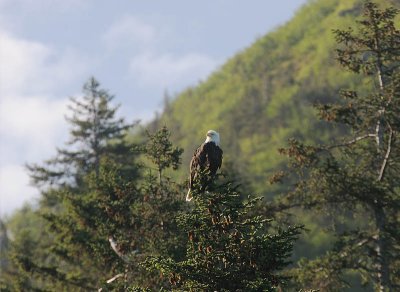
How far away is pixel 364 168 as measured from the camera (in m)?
20.4

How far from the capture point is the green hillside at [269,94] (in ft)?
365

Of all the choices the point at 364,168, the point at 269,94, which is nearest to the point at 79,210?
the point at 364,168

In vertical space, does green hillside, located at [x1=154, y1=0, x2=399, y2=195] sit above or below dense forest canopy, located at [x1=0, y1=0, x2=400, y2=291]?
above

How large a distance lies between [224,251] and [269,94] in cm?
12458

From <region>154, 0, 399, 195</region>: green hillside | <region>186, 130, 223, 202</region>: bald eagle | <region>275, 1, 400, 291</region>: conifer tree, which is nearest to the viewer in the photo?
<region>186, 130, 223, 202</region>: bald eagle

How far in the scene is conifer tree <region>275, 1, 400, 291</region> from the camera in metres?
19.2

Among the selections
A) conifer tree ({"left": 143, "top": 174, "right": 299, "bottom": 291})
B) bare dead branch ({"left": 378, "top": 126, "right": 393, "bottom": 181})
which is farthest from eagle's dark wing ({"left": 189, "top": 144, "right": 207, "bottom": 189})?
bare dead branch ({"left": 378, "top": 126, "right": 393, "bottom": 181})

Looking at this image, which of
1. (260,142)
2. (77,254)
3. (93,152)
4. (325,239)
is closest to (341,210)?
(77,254)

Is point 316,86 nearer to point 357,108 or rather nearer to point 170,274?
point 357,108

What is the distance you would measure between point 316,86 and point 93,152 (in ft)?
299

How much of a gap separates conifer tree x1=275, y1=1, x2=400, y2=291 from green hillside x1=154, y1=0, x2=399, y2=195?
2676 inches

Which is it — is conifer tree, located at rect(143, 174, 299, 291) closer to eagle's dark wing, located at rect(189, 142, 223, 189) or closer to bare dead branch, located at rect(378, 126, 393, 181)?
eagle's dark wing, located at rect(189, 142, 223, 189)

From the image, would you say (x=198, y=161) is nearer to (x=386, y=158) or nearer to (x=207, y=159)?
(x=207, y=159)

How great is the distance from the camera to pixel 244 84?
485 feet
